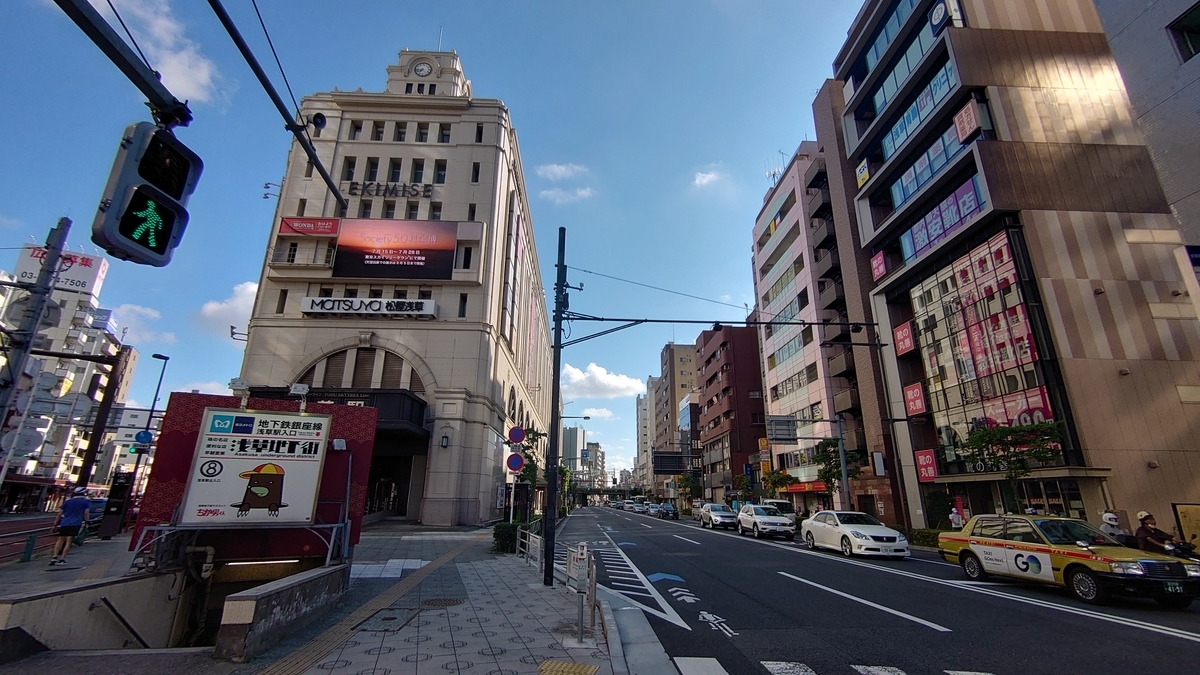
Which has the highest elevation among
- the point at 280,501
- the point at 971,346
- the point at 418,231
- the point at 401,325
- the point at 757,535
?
the point at 418,231

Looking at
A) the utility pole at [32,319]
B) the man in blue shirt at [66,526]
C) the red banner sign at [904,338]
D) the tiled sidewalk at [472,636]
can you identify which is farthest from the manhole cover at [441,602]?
the red banner sign at [904,338]

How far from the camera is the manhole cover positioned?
27.3 feet

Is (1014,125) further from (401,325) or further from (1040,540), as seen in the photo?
(401,325)

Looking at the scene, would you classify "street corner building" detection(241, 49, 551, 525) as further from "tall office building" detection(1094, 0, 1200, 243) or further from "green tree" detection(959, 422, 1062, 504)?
"tall office building" detection(1094, 0, 1200, 243)

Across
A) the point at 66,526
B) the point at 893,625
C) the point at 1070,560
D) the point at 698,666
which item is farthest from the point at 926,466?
the point at 66,526

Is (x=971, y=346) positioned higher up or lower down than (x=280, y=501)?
higher up

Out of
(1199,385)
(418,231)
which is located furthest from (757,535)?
(418,231)

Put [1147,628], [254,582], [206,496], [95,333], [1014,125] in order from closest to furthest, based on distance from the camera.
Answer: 1. [1147,628]
2. [206,496]
3. [254,582]
4. [1014,125]
5. [95,333]

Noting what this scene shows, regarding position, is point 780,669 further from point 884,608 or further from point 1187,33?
point 1187,33

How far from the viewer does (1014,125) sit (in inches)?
918

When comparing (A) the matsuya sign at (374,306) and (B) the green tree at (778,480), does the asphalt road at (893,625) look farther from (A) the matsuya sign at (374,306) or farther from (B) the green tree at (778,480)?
(B) the green tree at (778,480)

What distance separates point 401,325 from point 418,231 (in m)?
6.31

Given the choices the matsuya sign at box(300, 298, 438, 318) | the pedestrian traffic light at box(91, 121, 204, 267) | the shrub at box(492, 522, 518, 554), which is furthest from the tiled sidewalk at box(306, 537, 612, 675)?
the matsuya sign at box(300, 298, 438, 318)

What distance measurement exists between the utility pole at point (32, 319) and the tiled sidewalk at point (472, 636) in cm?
376
